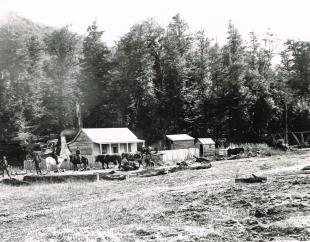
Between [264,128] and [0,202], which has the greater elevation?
[264,128]

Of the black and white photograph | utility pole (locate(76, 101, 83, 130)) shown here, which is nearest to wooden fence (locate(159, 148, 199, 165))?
the black and white photograph

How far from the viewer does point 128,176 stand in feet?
112

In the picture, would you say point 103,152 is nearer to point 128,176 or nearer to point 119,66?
point 128,176

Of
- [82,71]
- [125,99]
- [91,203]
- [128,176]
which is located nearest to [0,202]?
[91,203]

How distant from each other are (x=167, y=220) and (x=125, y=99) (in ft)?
192

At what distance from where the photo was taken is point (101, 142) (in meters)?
48.5

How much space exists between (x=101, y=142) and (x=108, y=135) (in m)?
2.68

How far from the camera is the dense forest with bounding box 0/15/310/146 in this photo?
71938mm

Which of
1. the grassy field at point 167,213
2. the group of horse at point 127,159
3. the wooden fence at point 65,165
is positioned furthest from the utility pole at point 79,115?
the grassy field at point 167,213

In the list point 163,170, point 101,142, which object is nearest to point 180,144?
point 101,142

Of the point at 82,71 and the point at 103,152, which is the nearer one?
the point at 103,152

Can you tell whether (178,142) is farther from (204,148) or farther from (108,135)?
(108,135)

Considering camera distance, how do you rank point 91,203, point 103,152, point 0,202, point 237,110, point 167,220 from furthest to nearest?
point 237,110
point 103,152
point 0,202
point 91,203
point 167,220

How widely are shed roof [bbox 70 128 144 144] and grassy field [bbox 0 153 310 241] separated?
2144 cm
